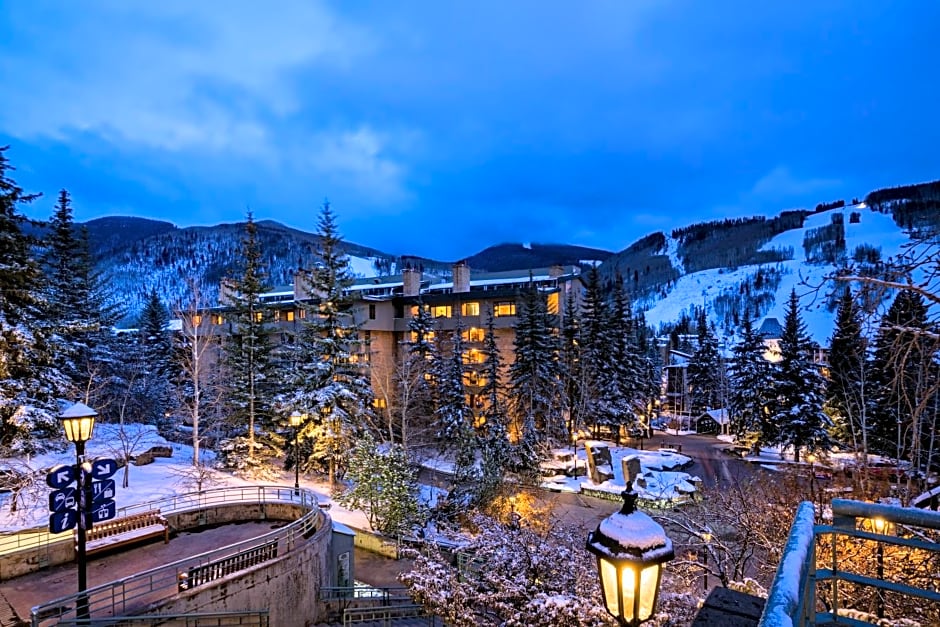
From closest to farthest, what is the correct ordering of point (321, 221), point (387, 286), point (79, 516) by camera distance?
point (79, 516), point (321, 221), point (387, 286)

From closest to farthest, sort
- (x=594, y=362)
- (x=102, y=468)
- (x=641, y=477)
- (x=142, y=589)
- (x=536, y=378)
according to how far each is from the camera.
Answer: (x=102, y=468) < (x=142, y=589) < (x=641, y=477) < (x=536, y=378) < (x=594, y=362)

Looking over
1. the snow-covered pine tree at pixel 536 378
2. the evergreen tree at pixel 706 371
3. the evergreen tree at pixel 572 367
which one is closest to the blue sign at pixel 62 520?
the snow-covered pine tree at pixel 536 378

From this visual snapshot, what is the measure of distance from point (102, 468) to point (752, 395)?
4507 centimetres

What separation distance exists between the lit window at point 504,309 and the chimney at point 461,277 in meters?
3.50

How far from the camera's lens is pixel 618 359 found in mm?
42719

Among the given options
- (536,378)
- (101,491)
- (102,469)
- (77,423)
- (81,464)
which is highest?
(77,423)

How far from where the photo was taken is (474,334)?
45.5 m

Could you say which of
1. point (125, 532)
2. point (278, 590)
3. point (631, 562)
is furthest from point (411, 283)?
point (631, 562)

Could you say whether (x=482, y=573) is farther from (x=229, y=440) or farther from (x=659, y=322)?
(x=659, y=322)

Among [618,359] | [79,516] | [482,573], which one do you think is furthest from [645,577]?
[618,359]

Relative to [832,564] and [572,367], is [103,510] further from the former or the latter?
[572,367]

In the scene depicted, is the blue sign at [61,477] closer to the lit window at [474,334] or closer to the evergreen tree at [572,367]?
the evergreen tree at [572,367]

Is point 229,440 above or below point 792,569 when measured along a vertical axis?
below

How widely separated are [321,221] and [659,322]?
183m
